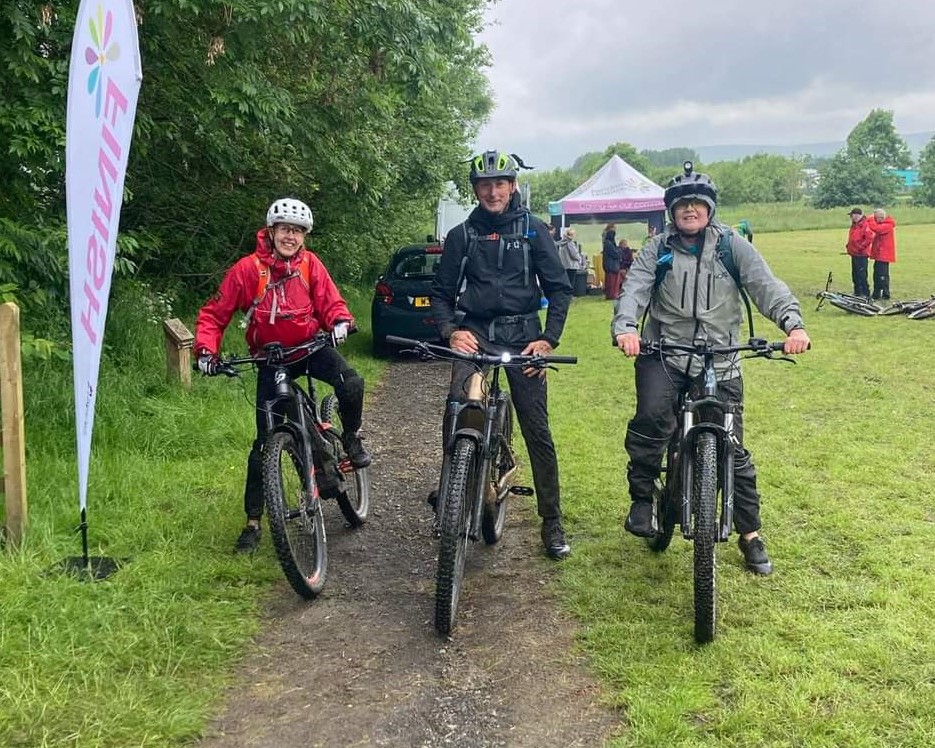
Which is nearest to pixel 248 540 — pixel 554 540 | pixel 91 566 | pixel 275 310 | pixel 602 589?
pixel 91 566

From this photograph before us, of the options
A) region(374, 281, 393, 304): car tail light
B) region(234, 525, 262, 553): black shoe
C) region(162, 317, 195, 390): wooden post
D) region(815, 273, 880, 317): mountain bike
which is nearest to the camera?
region(234, 525, 262, 553): black shoe

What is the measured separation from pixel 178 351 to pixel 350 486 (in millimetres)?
3253

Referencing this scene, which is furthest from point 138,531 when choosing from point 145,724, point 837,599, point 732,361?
point 837,599

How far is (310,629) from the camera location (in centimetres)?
388

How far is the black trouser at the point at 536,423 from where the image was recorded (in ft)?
14.9

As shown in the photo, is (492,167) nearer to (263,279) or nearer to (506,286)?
(506,286)

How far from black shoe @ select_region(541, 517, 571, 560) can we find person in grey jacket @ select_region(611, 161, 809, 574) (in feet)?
1.71

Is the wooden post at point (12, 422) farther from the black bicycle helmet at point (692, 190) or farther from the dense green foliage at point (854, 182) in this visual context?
the dense green foliage at point (854, 182)

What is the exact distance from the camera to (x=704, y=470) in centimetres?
367

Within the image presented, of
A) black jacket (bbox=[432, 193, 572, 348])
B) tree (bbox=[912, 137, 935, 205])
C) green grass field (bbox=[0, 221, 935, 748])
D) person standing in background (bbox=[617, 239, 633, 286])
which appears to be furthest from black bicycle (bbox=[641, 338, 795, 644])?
tree (bbox=[912, 137, 935, 205])

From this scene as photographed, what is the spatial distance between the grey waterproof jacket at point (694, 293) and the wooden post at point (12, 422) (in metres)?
2.95

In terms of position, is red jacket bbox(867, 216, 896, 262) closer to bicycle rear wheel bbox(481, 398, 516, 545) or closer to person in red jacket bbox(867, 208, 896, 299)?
person in red jacket bbox(867, 208, 896, 299)

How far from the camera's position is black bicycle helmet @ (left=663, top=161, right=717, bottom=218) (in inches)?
159

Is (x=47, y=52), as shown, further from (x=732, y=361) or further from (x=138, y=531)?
(x=732, y=361)
